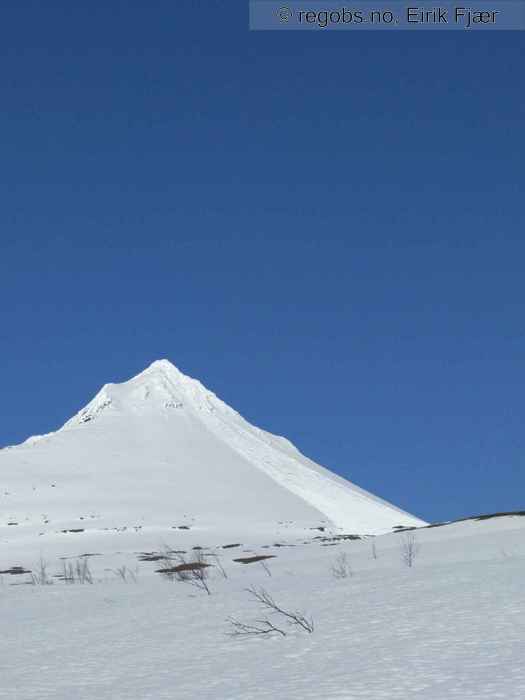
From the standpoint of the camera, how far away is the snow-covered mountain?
37.9 metres

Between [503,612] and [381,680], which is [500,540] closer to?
A: [503,612]

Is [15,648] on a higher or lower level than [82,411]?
lower

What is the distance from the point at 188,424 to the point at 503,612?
65470 mm

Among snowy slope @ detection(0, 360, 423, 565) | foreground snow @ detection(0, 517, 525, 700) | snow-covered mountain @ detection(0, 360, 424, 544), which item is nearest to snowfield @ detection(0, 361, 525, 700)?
foreground snow @ detection(0, 517, 525, 700)

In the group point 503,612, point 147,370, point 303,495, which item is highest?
point 147,370

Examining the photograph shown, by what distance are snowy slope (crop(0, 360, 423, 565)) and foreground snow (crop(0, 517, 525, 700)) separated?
16662 mm

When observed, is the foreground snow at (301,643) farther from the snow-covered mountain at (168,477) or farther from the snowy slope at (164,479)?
the snow-covered mountain at (168,477)

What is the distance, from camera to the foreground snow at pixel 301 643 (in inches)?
142

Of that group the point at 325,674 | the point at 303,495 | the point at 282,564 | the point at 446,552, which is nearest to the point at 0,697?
the point at 325,674

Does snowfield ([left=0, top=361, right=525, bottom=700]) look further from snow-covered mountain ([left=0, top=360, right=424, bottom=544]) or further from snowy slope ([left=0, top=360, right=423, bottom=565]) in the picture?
snow-covered mountain ([left=0, top=360, right=424, bottom=544])

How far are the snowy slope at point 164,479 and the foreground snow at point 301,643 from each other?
656 inches

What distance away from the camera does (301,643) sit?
16.3ft

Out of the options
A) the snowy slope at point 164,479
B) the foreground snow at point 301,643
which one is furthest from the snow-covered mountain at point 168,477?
the foreground snow at point 301,643

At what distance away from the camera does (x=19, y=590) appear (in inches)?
477
